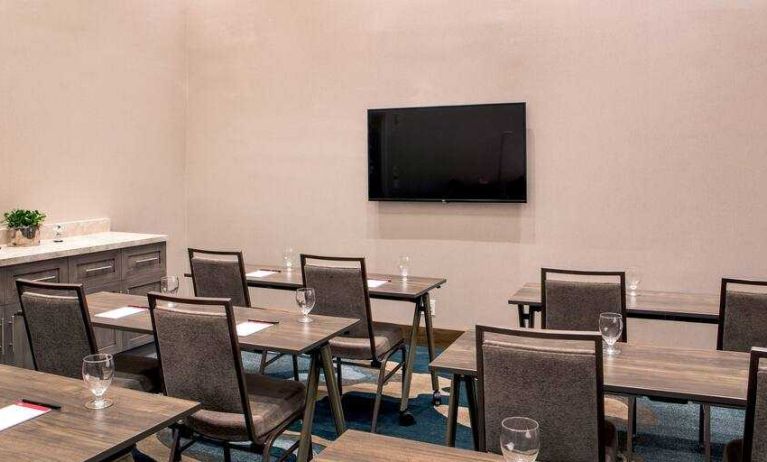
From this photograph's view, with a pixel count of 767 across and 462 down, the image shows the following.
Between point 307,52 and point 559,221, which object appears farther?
point 307,52

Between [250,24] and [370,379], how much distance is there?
3.39 metres

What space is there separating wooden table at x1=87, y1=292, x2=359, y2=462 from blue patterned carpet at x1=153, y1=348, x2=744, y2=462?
56 cm

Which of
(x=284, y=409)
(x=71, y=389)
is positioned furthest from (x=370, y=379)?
(x=71, y=389)

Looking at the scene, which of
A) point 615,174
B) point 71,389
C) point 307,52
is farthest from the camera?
point 307,52

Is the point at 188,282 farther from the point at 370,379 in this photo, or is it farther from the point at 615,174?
the point at 615,174

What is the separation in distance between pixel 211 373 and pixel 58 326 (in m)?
0.81

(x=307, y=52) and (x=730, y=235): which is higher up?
(x=307, y=52)

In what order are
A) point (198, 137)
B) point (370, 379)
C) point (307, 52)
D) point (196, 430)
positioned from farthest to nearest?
point (198, 137)
point (307, 52)
point (370, 379)
point (196, 430)

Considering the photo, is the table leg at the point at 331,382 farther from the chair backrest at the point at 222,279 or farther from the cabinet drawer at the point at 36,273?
the cabinet drawer at the point at 36,273

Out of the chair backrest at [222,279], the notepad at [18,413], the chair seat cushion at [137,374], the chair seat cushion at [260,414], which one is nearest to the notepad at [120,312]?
the chair seat cushion at [137,374]

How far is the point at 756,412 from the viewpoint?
1.69 meters

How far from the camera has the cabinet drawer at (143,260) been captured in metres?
4.63

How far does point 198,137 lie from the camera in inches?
239

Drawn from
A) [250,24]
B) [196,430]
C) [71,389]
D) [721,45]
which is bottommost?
[196,430]
